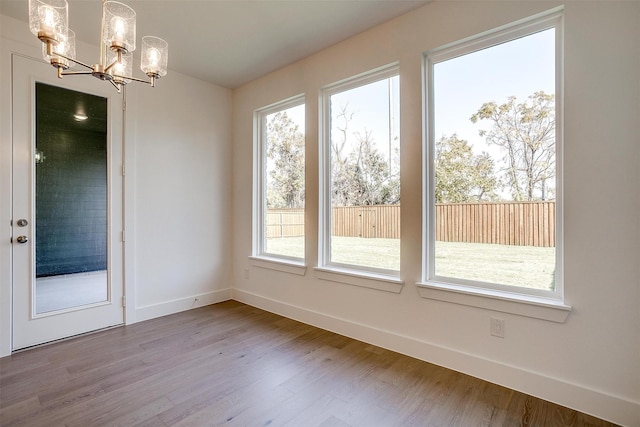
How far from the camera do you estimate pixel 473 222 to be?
235 centimetres

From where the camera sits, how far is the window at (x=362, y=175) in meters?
2.79

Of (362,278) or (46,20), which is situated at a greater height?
(46,20)

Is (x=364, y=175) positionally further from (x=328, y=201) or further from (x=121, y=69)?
(x=121, y=69)

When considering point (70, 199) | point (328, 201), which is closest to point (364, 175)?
point (328, 201)

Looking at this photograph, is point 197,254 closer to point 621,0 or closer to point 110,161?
point 110,161

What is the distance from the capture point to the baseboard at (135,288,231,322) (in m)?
3.40

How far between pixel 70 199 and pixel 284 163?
2184mm

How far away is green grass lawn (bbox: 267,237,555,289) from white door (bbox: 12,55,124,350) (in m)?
2.48

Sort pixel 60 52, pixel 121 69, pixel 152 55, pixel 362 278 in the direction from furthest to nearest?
1. pixel 362 278
2. pixel 152 55
3. pixel 121 69
4. pixel 60 52

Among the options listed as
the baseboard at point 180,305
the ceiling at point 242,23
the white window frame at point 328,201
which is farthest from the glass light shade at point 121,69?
the baseboard at point 180,305

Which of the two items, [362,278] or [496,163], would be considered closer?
[496,163]

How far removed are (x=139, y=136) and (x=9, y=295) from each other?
1.84 metres

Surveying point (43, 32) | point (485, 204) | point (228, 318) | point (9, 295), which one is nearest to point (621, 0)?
point (485, 204)

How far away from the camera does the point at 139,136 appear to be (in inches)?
132
